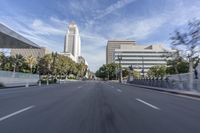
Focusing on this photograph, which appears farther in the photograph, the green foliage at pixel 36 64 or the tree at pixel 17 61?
the tree at pixel 17 61

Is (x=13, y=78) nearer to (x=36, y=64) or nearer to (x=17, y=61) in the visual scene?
(x=17, y=61)

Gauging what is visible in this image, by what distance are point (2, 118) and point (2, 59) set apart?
8666 centimetres

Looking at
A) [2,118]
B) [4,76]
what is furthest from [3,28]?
[2,118]

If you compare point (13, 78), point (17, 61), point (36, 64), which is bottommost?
point (13, 78)

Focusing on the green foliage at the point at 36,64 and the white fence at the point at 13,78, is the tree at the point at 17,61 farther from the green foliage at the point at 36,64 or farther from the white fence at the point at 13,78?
the white fence at the point at 13,78

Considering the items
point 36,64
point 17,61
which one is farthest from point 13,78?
point 36,64

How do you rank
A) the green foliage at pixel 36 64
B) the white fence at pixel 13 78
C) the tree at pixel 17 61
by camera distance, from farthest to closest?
the tree at pixel 17 61 → the green foliage at pixel 36 64 → the white fence at pixel 13 78

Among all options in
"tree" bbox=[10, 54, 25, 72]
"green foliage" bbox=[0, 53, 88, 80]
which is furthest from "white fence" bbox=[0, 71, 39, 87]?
"tree" bbox=[10, 54, 25, 72]

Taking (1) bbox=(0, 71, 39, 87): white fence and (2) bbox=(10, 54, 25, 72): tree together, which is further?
(2) bbox=(10, 54, 25, 72): tree

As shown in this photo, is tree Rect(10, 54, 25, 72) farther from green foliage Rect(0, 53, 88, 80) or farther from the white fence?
the white fence

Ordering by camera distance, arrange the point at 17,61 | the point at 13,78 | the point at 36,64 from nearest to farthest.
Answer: the point at 13,78 < the point at 17,61 < the point at 36,64

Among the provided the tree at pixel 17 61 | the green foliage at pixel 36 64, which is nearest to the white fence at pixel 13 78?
the green foliage at pixel 36 64

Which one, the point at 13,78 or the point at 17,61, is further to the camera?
the point at 17,61

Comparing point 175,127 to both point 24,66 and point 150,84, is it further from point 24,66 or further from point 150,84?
point 24,66
